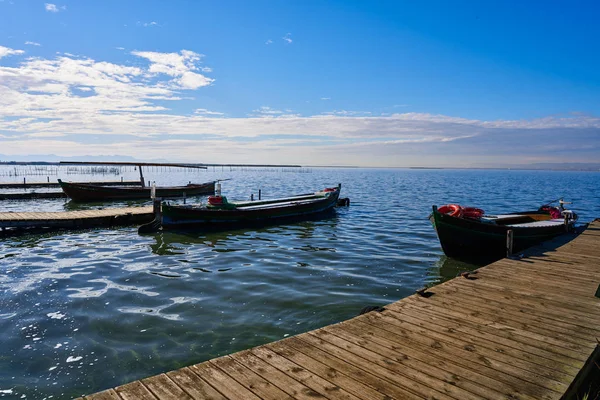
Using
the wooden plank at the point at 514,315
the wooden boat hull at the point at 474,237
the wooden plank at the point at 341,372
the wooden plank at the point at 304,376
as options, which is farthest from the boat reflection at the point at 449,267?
the wooden plank at the point at 304,376

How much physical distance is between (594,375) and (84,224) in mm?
22309

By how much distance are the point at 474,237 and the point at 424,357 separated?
33.6ft

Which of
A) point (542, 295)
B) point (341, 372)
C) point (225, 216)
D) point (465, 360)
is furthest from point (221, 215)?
point (465, 360)

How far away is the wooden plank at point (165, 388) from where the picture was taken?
13.5 feet

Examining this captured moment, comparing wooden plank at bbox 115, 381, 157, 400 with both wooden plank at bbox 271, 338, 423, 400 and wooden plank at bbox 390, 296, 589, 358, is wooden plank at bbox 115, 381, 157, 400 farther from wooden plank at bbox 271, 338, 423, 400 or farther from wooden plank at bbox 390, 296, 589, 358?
wooden plank at bbox 390, 296, 589, 358

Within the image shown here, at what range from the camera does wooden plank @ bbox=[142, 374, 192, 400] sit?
13.5 feet

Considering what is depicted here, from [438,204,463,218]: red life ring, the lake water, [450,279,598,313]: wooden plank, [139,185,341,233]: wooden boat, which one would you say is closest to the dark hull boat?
[139,185,341,233]: wooden boat

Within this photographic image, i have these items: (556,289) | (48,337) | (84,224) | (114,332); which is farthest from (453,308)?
(84,224)

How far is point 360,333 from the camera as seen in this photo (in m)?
5.94

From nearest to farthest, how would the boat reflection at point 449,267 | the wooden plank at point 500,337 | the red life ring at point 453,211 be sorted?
the wooden plank at point 500,337 < the boat reflection at point 449,267 < the red life ring at point 453,211

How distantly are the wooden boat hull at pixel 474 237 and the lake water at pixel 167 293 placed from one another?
2.42 ft

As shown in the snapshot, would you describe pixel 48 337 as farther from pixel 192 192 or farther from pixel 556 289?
pixel 192 192

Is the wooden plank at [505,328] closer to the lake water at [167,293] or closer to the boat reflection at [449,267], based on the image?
the lake water at [167,293]

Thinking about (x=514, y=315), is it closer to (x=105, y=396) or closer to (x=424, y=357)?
(x=424, y=357)
